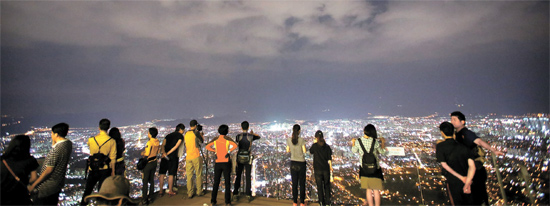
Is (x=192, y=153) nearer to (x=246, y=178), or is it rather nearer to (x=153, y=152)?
(x=153, y=152)

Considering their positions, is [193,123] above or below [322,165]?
above

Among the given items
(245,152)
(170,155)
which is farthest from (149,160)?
(245,152)

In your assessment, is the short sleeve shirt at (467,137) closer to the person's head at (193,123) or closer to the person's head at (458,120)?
the person's head at (458,120)

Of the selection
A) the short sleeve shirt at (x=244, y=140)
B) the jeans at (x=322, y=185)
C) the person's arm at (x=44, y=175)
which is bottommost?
the jeans at (x=322, y=185)

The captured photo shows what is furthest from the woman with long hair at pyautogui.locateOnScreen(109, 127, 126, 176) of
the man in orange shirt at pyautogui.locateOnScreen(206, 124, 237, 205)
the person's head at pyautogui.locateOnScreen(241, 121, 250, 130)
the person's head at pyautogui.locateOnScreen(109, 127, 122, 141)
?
the person's head at pyautogui.locateOnScreen(241, 121, 250, 130)

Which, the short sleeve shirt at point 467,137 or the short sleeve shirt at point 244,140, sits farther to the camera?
the short sleeve shirt at point 244,140

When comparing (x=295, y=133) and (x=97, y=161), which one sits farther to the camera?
(x=295, y=133)

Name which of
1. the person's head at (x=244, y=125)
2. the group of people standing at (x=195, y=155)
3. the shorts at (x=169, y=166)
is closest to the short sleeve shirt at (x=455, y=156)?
the group of people standing at (x=195, y=155)
